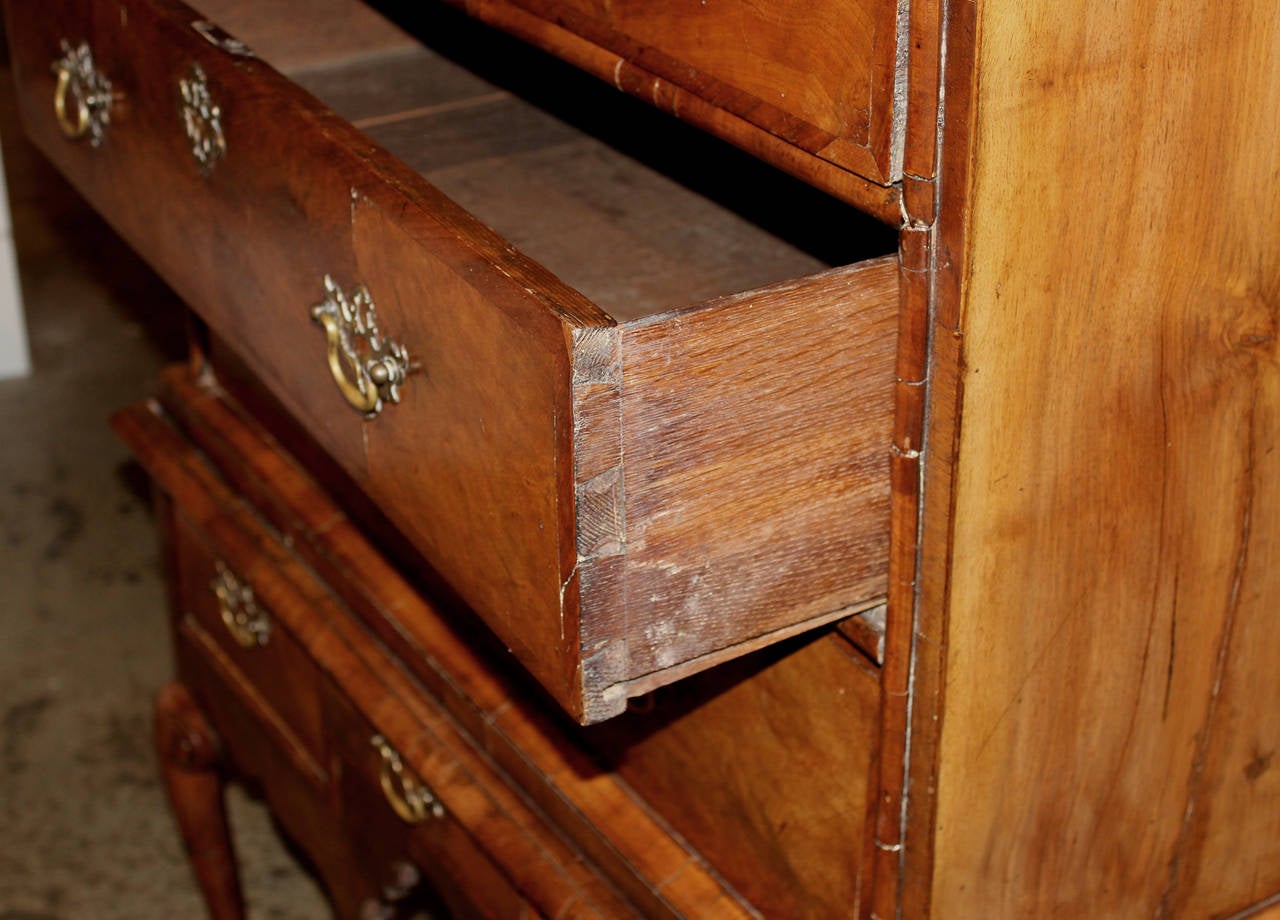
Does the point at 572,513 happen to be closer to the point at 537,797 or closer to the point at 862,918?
the point at 862,918

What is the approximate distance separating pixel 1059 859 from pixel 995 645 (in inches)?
5.5

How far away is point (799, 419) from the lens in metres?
0.58

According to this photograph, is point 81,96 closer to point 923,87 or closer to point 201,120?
point 201,120

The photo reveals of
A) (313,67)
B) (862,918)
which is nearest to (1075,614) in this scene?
(862,918)

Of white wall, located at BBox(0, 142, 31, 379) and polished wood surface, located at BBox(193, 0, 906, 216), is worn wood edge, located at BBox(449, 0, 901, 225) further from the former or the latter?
white wall, located at BBox(0, 142, 31, 379)

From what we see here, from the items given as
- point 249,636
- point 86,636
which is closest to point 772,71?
point 249,636

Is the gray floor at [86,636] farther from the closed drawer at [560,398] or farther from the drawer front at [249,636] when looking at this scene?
the closed drawer at [560,398]

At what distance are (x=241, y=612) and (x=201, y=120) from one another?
485 millimetres

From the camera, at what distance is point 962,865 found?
69 centimetres

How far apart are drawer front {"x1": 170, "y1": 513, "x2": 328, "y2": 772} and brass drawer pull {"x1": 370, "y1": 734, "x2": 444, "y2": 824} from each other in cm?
11

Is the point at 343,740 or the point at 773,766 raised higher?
the point at 773,766

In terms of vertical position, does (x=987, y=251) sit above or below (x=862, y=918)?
above

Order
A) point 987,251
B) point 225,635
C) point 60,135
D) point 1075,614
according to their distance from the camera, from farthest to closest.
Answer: point 225,635, point 60,135, point 1075,614, point 987,251

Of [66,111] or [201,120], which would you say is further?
[66,111]
